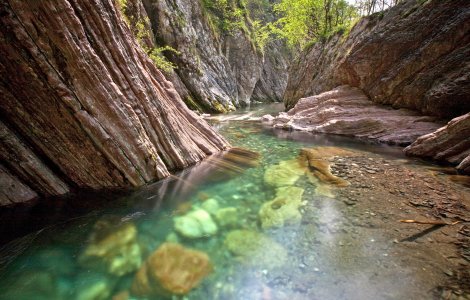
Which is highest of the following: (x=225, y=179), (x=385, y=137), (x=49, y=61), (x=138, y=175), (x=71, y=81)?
(x=49, y=61)

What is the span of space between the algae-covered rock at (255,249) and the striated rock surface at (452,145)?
22.7 feet

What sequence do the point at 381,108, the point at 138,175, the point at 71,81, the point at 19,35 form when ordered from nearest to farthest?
the point at 19,35
the point at 71,81
the point at 138,175
the point at 381,108

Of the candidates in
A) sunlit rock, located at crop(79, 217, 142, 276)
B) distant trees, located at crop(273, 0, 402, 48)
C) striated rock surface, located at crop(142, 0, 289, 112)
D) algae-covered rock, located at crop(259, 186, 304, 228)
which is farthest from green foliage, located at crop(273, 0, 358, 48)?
sunlit rock, located at crop(79, 217, 142, 276)

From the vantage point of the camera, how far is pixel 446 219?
16.5 ft

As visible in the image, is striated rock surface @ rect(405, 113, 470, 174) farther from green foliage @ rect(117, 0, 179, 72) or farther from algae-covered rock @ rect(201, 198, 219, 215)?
green foliage @ rect(117, 0, 179, 72)

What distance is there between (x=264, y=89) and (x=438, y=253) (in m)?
49.4

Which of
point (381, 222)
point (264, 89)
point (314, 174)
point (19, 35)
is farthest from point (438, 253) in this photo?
point (264, 89)

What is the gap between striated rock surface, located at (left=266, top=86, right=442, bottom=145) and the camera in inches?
488

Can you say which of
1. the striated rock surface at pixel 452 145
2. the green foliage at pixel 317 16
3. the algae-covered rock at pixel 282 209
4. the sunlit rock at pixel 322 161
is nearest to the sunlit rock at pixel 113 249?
the algae-covered rock at pixel 282 209

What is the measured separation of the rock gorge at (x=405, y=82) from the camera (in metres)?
10.4

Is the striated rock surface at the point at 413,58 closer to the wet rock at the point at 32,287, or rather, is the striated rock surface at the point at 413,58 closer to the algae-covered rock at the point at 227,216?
the algae-covered rock at the point at 227,216

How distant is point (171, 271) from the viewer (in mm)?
3820

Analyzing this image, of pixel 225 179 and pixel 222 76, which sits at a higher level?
pixel 222 76

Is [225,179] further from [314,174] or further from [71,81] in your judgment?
[71,81]
